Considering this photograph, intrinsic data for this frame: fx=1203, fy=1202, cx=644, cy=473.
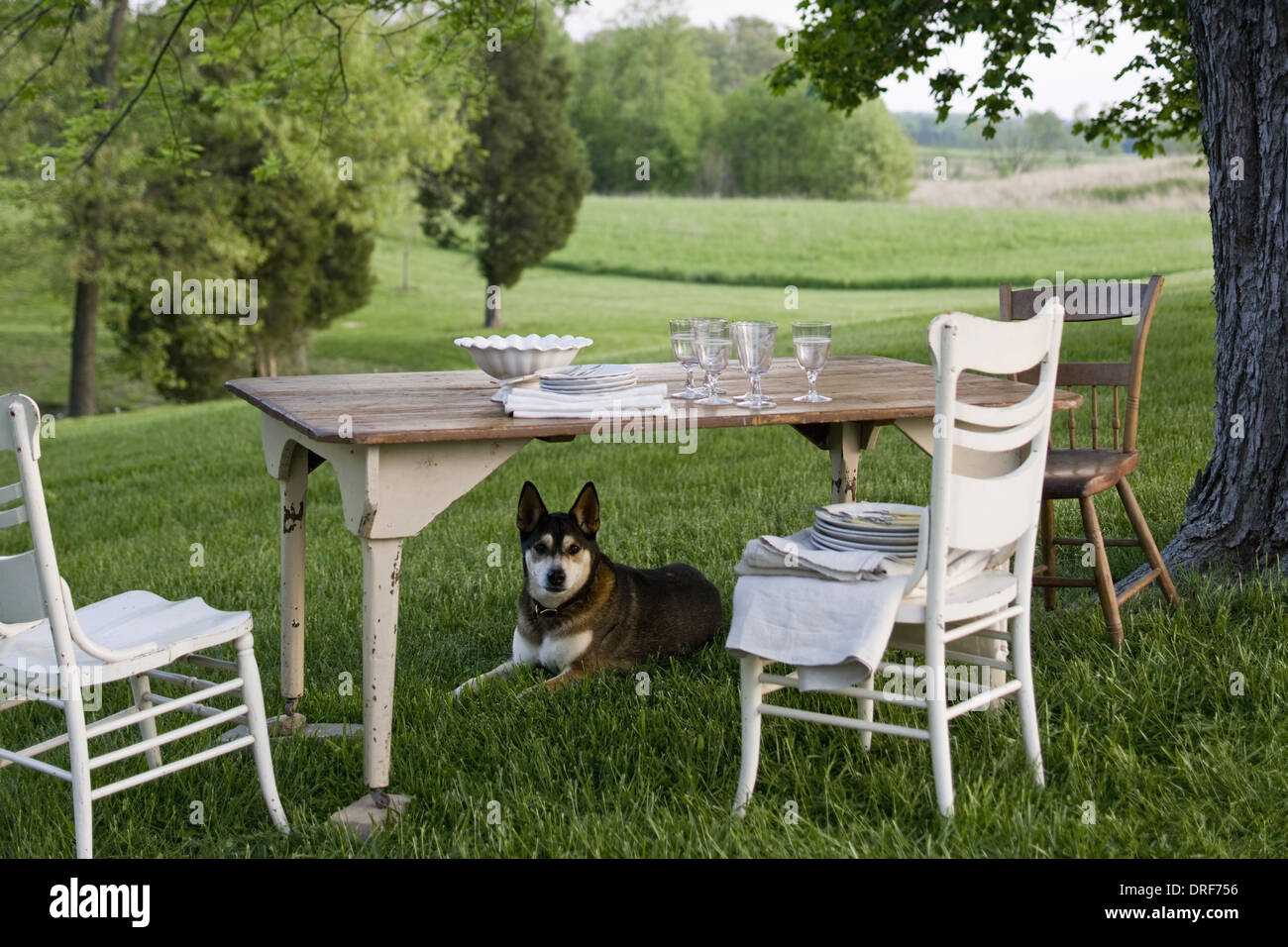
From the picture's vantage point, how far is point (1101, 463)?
14.8 ft

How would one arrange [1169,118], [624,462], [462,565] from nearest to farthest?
[462,565], [624,462], [1169,118]

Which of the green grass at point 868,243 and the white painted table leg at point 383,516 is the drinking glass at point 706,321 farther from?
the green grass at point 868,243

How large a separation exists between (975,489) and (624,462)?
6.05m

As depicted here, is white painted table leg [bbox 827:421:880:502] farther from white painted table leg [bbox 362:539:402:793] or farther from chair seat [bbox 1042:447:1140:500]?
white painted table leg [bbox 362:539:402:793]

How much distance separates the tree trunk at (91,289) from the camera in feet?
60.8

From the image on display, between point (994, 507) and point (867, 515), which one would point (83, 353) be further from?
point (994, 507)

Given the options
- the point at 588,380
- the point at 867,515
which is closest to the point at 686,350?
the point at 588,380

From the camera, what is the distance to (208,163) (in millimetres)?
19719

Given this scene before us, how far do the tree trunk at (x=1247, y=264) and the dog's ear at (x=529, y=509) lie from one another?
8.62 ft

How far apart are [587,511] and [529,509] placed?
0.22 m

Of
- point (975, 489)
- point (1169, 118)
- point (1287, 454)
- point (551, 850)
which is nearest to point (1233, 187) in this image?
point (1287, 454)

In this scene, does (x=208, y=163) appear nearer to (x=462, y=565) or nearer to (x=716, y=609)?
(x=462, y=565)

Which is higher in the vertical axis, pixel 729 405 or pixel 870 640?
pixel 729 405

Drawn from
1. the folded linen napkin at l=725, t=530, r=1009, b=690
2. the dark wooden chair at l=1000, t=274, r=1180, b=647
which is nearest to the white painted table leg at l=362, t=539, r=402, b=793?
the folded linen napkin at l=725, t=530, r=1009, b=690
